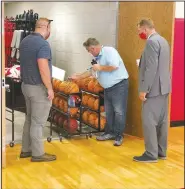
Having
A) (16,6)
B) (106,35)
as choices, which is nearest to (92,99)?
(106,35)

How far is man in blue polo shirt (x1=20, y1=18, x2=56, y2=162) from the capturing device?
3891 millimetres

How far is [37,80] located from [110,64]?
1.11m

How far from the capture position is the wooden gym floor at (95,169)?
3484 millimetres

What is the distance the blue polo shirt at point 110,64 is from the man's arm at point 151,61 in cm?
86

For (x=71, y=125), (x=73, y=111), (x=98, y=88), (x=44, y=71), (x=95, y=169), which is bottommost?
(x=95, y=169)

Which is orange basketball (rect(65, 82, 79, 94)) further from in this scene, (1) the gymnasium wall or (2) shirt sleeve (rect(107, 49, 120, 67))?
(1) the gymnasium wall

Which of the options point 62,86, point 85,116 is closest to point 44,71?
point 62,86

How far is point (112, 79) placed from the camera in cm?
477

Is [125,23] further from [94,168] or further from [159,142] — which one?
[94,168]

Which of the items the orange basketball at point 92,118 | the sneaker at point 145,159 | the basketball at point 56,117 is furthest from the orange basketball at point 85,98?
the sneaker at point 145,159

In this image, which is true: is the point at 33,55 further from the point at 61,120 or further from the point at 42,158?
the point at 61,120

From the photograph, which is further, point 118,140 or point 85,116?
point 85,116

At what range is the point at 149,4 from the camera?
4703mm

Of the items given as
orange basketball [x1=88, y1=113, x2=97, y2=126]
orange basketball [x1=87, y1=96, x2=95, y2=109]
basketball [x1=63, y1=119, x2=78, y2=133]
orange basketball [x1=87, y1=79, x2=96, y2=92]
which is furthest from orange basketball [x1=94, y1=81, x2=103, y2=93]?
basketball [x1=63, y1=119, x2=78, y2=133]
